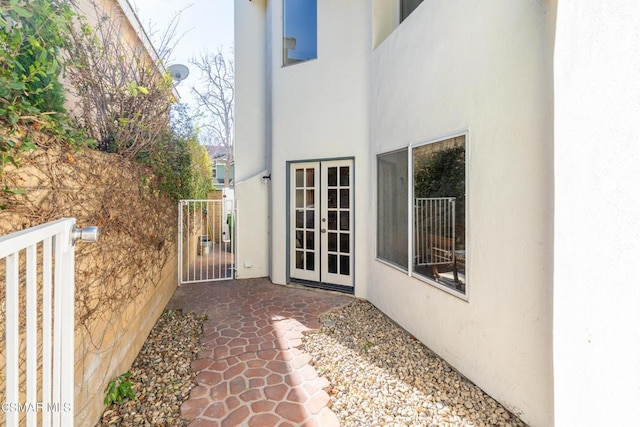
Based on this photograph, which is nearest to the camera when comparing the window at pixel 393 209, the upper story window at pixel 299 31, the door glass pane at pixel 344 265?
the window at pixel 393 209

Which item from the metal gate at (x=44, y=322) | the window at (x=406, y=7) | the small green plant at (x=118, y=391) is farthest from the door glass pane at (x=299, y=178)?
the metal gate at (x=44, y=322)

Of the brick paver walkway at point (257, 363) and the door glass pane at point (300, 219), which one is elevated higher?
the door glass pane at point (300, 219)

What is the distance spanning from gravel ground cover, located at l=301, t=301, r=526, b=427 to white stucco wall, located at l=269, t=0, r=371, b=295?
6.66ft

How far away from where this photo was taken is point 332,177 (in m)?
7.04

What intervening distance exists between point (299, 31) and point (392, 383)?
7.54m

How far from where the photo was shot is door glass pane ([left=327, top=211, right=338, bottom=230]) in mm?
7039

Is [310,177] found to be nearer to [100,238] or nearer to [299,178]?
[299,178]

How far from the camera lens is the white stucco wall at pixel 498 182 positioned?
288cm

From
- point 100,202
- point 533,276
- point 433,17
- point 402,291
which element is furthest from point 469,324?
point 100,202

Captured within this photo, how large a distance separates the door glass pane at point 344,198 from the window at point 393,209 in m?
0.91
